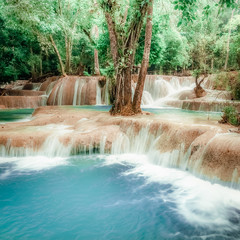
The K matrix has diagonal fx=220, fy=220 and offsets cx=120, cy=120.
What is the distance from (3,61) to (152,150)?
51.1ft

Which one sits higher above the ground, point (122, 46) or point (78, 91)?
point (122, 46)

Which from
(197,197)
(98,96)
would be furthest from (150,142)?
(98,96)

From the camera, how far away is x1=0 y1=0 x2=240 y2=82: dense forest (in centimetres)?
878

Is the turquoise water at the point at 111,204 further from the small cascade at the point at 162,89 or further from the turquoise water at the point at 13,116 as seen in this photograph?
the small cascade at the point at 162,89

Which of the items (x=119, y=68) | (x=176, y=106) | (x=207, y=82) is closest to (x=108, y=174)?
(x=119, y=68)

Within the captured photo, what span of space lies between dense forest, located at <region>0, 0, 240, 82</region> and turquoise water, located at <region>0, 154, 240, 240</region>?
3.08 m

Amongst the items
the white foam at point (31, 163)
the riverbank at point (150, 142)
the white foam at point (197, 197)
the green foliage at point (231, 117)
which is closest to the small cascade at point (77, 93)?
the riverbank at point (150, 142)

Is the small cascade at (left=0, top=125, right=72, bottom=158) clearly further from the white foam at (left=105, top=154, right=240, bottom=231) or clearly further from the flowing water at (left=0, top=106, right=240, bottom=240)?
the white foam at (left=105, top=154, right=240, bottom=231)

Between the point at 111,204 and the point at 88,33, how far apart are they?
21.7 m

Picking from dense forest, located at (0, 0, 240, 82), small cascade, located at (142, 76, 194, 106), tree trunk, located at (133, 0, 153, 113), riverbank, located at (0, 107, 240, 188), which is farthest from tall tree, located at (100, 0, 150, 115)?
small cascade, located at (142, 76, 194, 106)

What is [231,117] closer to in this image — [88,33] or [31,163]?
[31,163]

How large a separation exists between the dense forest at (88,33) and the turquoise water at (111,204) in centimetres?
308

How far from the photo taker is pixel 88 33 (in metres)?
22.7

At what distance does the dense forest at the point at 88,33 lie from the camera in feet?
28.8
